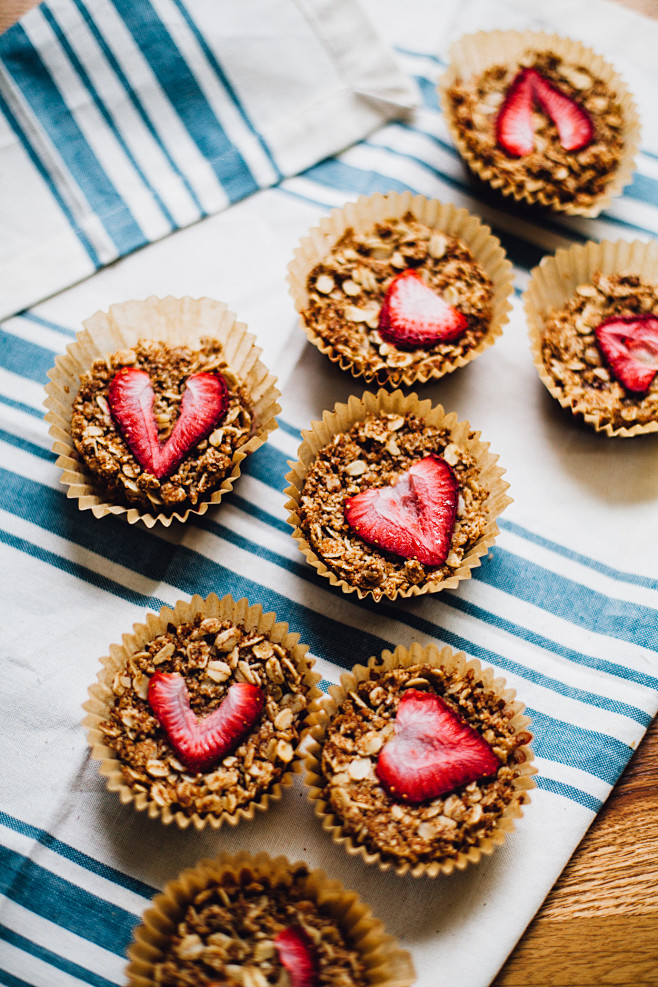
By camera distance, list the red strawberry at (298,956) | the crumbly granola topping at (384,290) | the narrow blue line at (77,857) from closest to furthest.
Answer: the red strawberry at (298,956)
the narrow blue line at (77,857)
the crumbly granola topping at (384,290)

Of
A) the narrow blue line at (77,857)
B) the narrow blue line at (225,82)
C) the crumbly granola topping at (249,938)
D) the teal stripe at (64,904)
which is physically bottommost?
the teal stripe at (64,904)

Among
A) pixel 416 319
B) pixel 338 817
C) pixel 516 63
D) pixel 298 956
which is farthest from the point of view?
pixel 516 63

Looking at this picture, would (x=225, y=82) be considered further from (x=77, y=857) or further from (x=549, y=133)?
(x=77, y=857)

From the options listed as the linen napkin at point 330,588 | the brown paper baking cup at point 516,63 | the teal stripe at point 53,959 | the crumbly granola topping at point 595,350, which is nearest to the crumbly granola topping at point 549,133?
the brown paper baking cup at point 516,63

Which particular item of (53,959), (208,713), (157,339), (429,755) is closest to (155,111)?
(157,339)

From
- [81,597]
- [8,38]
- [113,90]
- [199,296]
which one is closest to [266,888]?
[81,597]

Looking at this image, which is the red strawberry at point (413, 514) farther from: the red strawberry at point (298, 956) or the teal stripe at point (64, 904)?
the teal stripe at point (64, 904)

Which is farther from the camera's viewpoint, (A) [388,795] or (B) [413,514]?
(B) [413,514]
